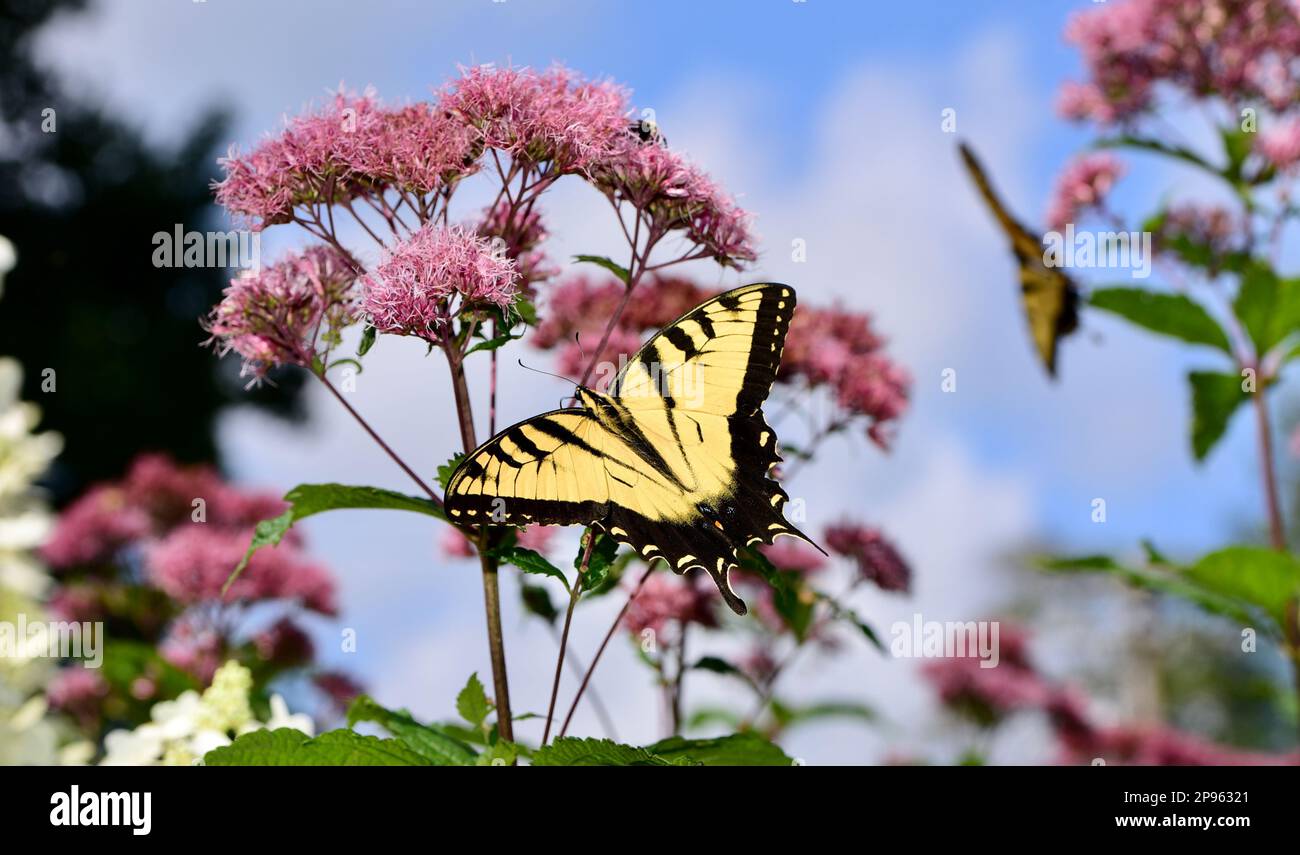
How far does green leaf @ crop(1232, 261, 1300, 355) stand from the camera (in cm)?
312

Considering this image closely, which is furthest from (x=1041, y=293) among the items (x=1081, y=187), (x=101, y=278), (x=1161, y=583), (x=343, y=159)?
(x=101, y=278)

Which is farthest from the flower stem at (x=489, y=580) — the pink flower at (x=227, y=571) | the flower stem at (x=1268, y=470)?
the flower stem at (x=1268, y=470)

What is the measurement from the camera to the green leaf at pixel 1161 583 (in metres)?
2.78

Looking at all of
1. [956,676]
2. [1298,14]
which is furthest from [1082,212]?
[956,676]

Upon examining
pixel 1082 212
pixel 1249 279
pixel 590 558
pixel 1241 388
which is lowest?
pixel 590 558

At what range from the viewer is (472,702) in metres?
1.48

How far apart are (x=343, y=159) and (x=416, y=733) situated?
0.73m

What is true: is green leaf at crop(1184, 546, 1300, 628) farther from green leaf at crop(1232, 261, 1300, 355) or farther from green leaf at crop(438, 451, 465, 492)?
green leaf at crop(438, 451, 465, 492)

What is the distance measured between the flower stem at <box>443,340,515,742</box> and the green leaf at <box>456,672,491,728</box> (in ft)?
0.10

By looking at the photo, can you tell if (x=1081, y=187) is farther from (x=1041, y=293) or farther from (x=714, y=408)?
(x=714, y=408)

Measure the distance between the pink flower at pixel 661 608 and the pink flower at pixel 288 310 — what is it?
88 cm
